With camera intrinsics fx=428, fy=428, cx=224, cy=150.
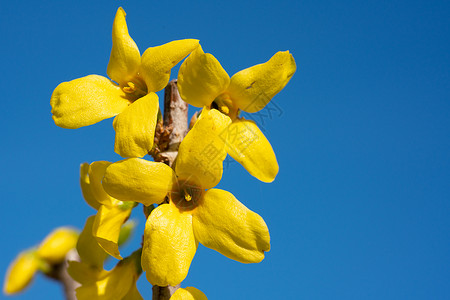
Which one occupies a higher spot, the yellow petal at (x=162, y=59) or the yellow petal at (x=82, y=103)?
the yellow petal at (x=162, y=59)

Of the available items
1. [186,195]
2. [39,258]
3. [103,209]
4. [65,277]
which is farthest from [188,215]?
[39,258]

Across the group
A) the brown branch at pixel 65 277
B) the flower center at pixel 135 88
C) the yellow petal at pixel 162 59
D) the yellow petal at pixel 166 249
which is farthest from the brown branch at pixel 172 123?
the brown branch at pixel 65 277

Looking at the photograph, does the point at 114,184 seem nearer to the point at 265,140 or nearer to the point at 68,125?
the point at 68,125

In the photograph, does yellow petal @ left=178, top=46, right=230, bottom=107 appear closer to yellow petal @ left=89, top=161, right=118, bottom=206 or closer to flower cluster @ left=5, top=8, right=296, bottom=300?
flower cluster @ left=5, top=8, right=296, bottom=300

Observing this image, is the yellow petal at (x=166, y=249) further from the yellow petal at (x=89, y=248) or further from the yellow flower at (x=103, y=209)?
the yellow petal at (x=89, y=248)

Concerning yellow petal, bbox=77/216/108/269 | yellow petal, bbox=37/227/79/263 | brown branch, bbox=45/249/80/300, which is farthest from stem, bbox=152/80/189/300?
yellow petal, bbox=37/227/79/263
